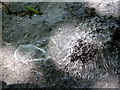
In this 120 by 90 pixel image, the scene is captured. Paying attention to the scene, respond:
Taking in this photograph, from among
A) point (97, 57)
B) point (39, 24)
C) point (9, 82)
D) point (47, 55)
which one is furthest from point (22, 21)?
point (97, 57)

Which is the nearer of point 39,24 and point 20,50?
point 20,50

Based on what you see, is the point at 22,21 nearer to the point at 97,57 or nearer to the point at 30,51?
the point at 30,51

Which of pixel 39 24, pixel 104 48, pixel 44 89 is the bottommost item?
pixel 44 89

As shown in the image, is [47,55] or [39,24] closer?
[47,55]

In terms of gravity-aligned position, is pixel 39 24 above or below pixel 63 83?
above

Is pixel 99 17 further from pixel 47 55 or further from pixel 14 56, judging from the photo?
pixel 14 56

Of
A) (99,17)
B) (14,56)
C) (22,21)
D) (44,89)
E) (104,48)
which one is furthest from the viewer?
(22,21)

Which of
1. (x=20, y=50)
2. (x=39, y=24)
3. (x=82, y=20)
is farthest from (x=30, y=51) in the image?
(x=82, y=20)

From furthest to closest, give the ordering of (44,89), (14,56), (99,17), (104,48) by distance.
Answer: (99,17) < (14,56) < (104,48) < (44,89)

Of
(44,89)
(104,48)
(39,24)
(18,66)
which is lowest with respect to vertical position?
(44,89)
